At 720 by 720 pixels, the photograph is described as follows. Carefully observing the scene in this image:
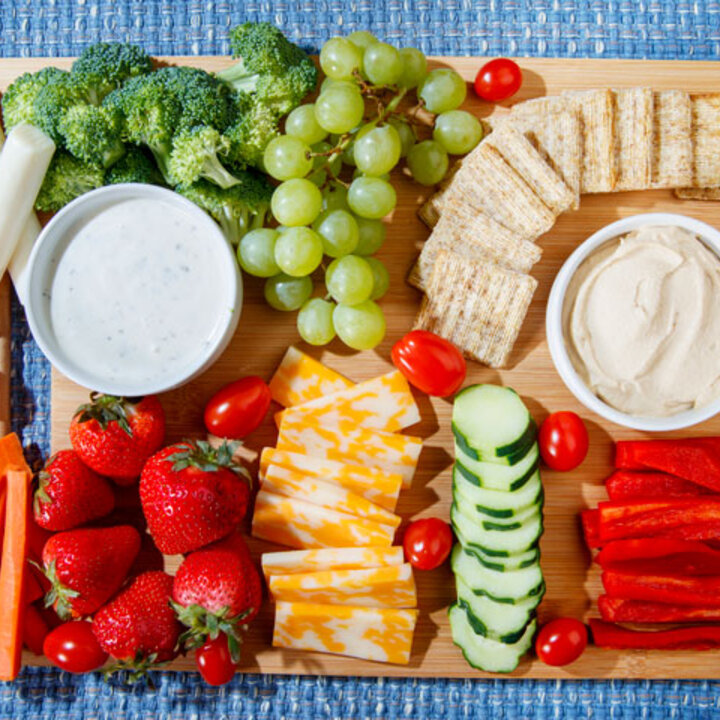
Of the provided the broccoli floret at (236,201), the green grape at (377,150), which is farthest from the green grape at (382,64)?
the broccoli floret at (236,201)

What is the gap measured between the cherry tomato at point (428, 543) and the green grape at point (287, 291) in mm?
585

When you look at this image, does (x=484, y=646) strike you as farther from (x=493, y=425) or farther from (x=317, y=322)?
(x=317, y=322)

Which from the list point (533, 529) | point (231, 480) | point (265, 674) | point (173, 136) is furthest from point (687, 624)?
point (173, 136)

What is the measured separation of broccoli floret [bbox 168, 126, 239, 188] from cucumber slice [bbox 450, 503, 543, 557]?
3.10ft

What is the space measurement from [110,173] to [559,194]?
102 cm

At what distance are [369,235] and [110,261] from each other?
57 cm

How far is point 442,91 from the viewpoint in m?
1.82

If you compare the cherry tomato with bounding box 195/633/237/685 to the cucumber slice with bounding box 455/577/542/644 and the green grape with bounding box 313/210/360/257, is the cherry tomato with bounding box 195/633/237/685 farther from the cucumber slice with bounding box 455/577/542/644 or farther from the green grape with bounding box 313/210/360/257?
the green grape with bounding box 313/210/360/257

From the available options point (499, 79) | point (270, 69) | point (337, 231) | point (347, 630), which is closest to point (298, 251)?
point (337, 231)

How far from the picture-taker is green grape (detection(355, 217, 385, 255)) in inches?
71.1

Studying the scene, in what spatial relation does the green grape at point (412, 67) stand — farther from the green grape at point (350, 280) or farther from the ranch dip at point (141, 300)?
the ranch dip at point (141, 300)

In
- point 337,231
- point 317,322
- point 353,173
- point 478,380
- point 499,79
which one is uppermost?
point 499,79

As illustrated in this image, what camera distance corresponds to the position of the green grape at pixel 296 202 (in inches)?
67.2

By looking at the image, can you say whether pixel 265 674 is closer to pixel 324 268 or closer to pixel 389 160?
pixel 324 268
